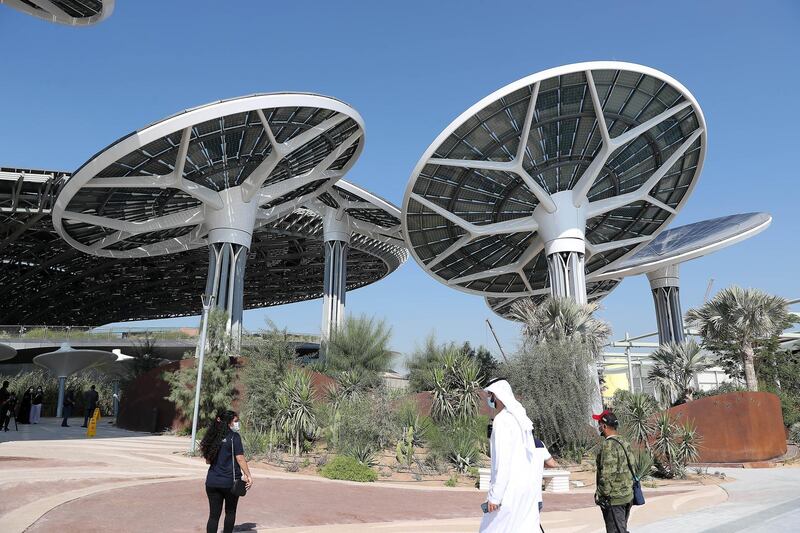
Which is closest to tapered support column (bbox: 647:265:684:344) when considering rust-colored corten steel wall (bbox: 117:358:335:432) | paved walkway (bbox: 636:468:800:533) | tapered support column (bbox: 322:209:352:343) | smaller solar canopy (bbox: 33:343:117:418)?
tapered support column (bbox: 322:209:352:343)

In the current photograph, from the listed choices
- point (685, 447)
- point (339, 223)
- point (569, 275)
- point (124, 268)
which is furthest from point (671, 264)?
point (124, 268)

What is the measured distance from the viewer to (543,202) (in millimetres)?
27719

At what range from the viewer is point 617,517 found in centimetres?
540

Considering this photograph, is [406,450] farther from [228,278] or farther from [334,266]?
[334,266]

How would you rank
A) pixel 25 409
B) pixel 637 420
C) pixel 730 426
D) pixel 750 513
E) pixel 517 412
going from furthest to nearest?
pixel 25 409 < pixel 730 426 < pixel 637 420 < pixel 750 513 < pixel 517 412

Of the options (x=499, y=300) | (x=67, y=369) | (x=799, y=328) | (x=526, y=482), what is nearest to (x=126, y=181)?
(x=67, y=369)

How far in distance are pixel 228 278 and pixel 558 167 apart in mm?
16579

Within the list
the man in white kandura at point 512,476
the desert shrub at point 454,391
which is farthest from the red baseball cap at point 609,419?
the desert shrub at point 454,391

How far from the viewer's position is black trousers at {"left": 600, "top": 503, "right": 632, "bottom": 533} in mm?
5378

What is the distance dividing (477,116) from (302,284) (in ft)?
165

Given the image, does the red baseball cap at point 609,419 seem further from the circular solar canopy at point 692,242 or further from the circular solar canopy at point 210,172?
the circular solar canopy at point 692,242

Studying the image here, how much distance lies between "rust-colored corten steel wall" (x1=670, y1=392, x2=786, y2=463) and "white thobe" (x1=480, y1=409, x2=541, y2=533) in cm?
1737

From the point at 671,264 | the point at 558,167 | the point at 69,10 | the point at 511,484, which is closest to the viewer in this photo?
the point at 511,484

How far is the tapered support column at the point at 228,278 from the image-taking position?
26.4m
